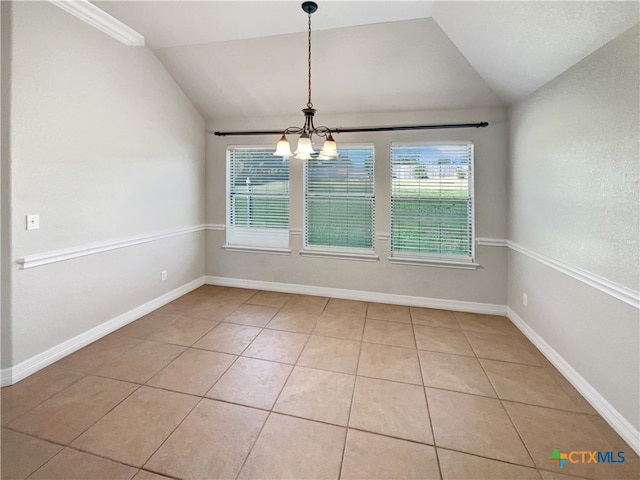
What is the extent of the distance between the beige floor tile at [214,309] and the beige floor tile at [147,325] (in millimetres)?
222

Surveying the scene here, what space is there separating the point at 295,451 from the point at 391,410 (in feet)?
2.32

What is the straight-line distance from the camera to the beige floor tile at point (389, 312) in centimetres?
350

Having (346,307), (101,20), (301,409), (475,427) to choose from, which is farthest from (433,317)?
(101,20)

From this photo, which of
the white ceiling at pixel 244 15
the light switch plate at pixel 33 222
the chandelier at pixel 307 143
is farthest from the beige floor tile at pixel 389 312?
the light switch plate at pixel 33 222

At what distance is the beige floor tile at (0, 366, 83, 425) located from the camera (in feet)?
6.39

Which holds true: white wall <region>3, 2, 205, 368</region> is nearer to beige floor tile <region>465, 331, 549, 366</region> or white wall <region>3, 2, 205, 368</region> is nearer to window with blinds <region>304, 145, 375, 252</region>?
window with blinds <region>304, 145, 375, 252</region>

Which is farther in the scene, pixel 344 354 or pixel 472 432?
pixel 344 354

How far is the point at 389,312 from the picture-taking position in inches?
145

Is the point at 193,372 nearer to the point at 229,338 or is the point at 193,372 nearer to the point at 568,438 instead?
the point at 229,338

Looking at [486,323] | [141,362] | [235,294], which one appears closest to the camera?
[141,362]

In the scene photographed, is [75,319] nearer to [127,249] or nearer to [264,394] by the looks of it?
[127,249]

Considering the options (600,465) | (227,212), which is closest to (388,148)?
(227,212)

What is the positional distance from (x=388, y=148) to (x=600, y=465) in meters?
3.34

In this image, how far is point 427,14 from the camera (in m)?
2.64
